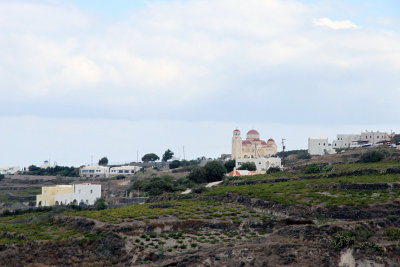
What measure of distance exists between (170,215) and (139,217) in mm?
3122

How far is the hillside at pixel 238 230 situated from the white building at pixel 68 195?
1596cm

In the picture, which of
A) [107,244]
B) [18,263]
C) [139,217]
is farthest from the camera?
[139,217]

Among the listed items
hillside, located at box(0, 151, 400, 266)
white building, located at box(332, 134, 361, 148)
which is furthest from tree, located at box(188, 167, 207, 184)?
white building, located at box(332, 134, 361, 148)

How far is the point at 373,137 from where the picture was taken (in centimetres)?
12875

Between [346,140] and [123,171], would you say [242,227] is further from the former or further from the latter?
[123,171]

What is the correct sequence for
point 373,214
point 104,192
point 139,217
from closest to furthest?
point 373,214, point 139,217, point 104,192

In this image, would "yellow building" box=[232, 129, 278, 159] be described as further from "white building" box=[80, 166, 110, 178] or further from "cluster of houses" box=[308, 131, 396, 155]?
"white building" box=[80, 166, 110, 178]

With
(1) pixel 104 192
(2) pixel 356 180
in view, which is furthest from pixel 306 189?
(1) pixel 104 192

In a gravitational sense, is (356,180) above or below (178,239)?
above

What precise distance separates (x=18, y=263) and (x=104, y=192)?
66706 millimetres

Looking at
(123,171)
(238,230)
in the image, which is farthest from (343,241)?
(123,171)

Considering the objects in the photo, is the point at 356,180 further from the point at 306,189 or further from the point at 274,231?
the point at 274,231

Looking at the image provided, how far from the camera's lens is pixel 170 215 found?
55.1 m

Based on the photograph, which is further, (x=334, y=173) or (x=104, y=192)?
(x=104, y=192)
